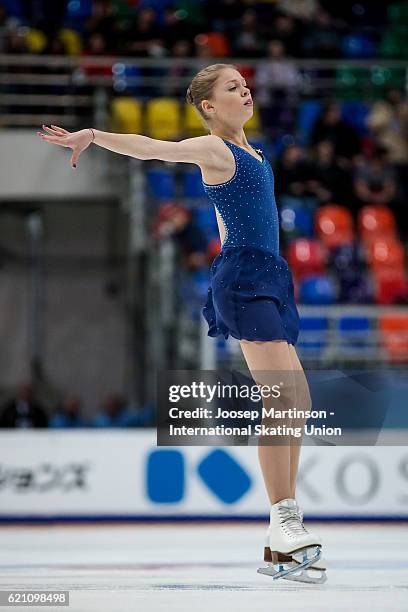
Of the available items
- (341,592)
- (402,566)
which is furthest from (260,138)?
(341,592)

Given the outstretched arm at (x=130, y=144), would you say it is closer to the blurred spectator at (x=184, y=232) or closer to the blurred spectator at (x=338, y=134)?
the blurred spectator at (x=184, y=232)

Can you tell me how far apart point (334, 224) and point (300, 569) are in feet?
20.8

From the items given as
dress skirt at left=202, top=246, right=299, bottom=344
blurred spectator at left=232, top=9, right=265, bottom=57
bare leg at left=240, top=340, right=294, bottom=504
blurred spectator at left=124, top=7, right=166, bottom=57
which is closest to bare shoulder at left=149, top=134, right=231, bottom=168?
dress skirt at left=202, top=246, right=299, bottom=344

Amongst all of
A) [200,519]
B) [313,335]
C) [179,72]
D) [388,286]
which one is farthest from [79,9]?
[200,519]

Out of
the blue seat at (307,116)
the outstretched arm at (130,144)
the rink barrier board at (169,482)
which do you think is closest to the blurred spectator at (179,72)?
the blue seat at (307,116)

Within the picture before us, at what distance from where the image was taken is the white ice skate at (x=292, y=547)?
3.61 meters

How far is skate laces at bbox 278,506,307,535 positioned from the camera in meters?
3.65

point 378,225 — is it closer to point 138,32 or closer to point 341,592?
point 138,32

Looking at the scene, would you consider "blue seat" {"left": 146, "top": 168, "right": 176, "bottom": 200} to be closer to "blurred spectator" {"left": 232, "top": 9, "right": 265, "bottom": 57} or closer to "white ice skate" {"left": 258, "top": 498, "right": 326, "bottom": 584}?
"blurred spectator" {"left": 232, "top": 9, "right": 265, "bottom": 57}

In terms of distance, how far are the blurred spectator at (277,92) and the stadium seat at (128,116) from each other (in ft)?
3.62

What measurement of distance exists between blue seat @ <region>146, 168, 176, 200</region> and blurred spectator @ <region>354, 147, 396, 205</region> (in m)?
1.65

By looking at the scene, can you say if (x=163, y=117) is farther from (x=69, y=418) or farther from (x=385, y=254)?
(x=69, y=418)

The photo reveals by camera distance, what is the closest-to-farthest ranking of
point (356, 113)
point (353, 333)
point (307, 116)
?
1. point (353, 333)
2. point (307, 116)
3. point (356, 113)

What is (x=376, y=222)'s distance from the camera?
9945 millimetres
